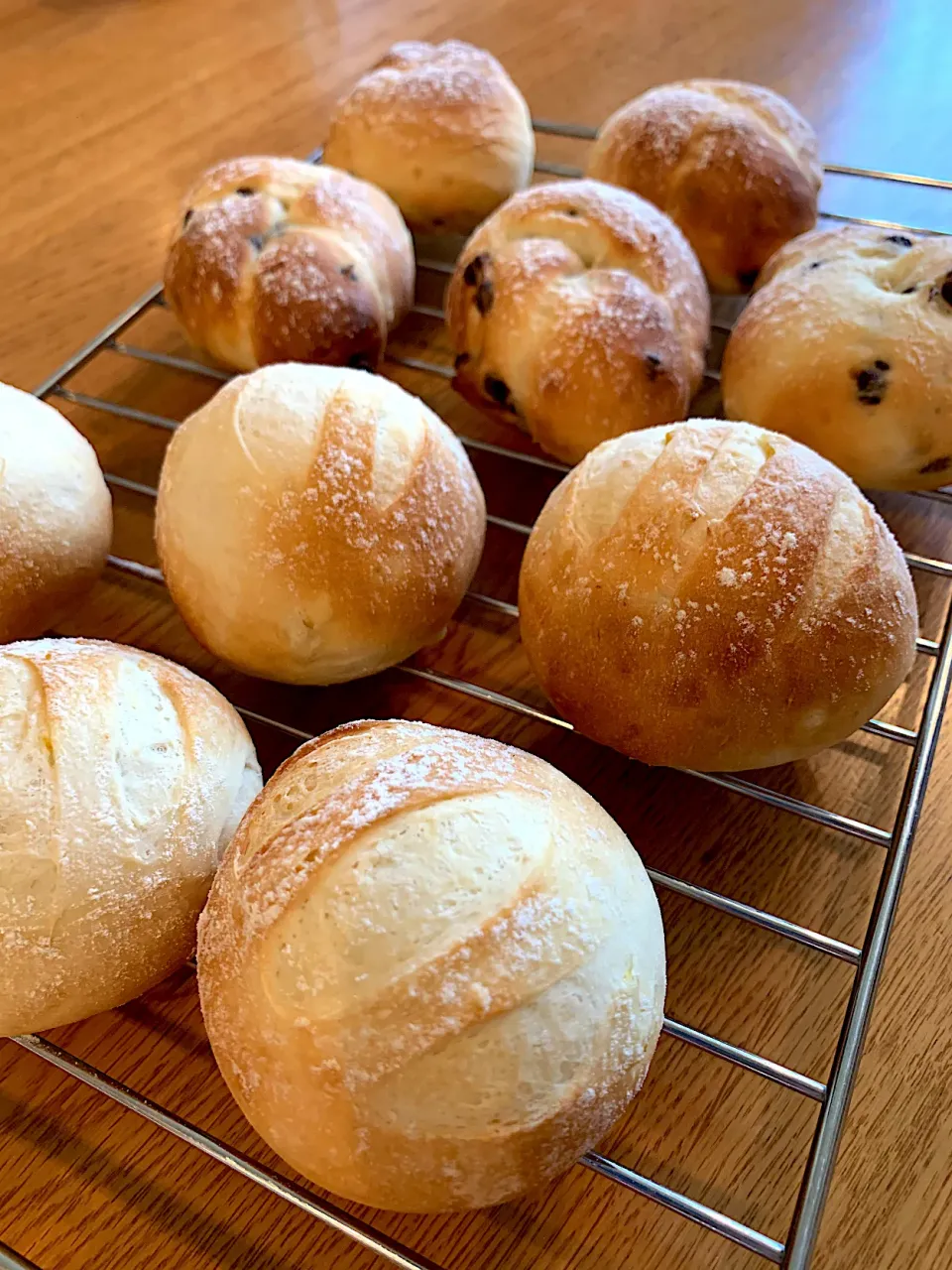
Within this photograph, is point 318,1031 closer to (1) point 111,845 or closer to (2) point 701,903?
(1) point 111,845

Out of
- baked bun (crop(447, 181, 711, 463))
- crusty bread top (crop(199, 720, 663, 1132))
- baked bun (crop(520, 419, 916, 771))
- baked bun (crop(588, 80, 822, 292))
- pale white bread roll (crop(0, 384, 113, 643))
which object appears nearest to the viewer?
crusty bread top (crop(199, 720, 663, 1132))

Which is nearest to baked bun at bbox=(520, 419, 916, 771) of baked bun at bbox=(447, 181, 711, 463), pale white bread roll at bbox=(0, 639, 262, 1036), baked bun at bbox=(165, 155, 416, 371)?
baked bun at bbox=(447, 181, 711, 463)

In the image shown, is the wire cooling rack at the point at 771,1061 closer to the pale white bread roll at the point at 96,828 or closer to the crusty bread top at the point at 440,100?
the pale white bread roll at the point at 96,828

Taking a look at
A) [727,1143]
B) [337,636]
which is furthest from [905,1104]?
[337,636]

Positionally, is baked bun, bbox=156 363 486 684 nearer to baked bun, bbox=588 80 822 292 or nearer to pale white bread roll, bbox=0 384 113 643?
pale white bread roll, bbox=0 384 113 643

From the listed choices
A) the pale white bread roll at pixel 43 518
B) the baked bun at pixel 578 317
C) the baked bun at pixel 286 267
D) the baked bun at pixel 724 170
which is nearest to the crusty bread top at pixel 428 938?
the pale white bread roll at pixel 43 518

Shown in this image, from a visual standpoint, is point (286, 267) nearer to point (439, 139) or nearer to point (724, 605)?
point (439, 139)
